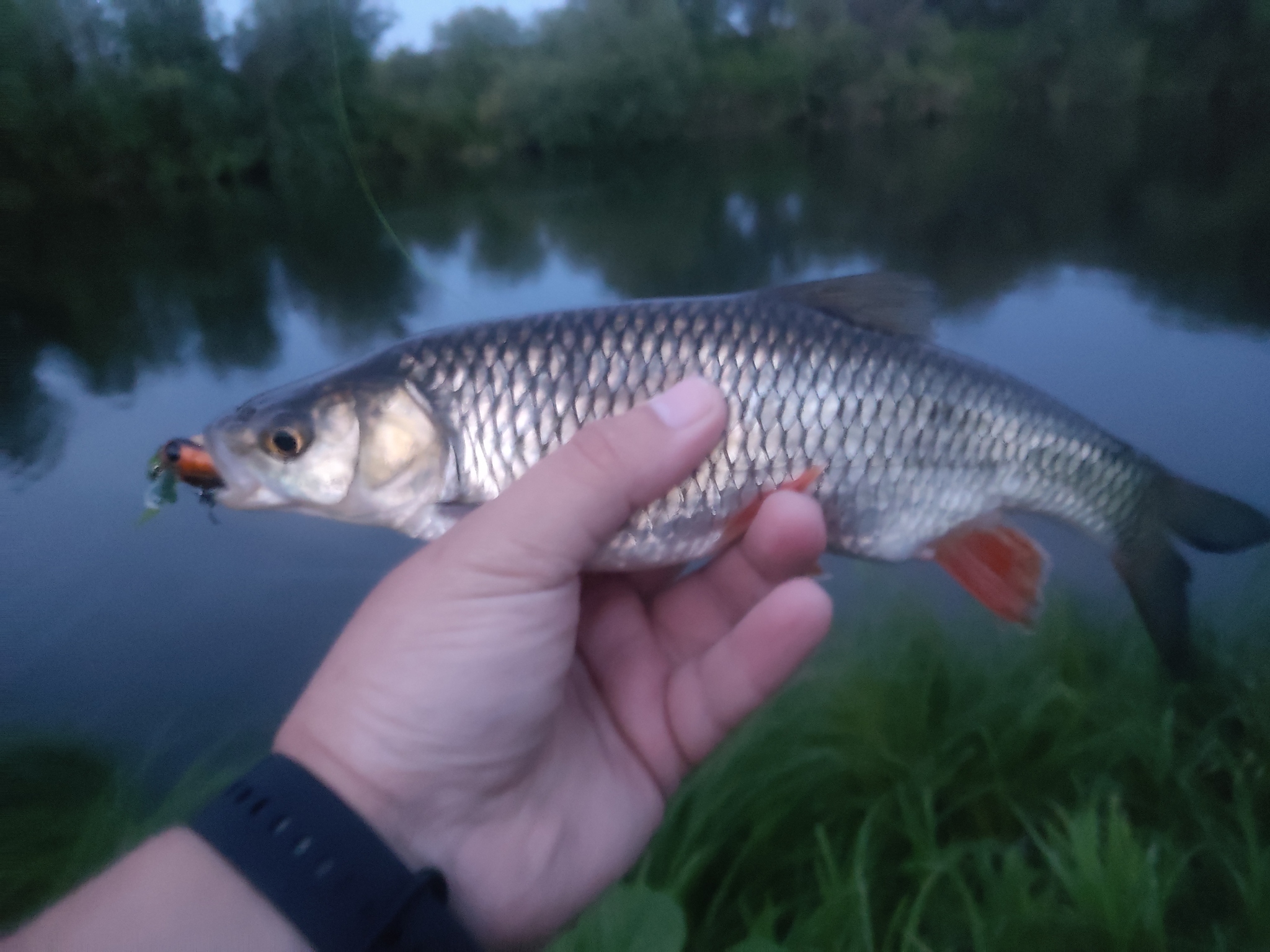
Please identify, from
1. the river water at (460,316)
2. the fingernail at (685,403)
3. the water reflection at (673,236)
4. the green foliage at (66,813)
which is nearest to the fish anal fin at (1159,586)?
the river water at (460,316)

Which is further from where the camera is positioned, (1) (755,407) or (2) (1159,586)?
(2) (1159,586)

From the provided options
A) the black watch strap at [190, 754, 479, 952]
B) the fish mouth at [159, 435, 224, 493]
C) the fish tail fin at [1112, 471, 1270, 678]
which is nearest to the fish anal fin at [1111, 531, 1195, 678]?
the fish tail fin at [1112, 471, 1270, 678]

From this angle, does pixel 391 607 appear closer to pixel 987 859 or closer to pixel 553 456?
pixel 553 456

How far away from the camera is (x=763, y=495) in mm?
1099

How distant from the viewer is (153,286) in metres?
5.76

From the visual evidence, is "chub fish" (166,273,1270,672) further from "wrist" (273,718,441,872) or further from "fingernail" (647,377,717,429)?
"wrist" (273,718,441,872)

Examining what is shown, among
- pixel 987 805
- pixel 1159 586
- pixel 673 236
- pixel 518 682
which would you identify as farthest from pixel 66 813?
pixel 673 236

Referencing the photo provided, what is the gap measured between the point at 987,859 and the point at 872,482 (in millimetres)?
773

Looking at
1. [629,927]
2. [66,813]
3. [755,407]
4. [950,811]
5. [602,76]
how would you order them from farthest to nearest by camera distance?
[602,76] < [66,813] < [950,811] < [755,407] < [629,927]

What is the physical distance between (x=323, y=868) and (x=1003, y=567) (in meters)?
1.17

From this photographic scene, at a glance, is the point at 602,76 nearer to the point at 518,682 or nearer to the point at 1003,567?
the point at 1003,567

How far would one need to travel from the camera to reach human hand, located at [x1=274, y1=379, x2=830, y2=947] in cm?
87

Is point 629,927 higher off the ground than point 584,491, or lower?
lower

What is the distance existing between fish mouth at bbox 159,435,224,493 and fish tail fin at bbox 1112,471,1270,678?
5.07 feet
